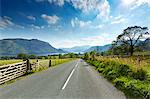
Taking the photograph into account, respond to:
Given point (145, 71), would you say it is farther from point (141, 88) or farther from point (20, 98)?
point (20, 98)

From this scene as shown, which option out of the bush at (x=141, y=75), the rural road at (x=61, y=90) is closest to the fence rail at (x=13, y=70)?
the rural road at (x=61, y=90)

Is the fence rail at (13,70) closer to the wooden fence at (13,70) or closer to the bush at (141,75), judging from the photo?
the wooden fence at (13,70)

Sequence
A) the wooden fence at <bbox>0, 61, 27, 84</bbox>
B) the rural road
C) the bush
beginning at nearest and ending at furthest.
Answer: the rural road
the bush
the wooden fence at <bbox>0, 61, 27, 84</bbox>

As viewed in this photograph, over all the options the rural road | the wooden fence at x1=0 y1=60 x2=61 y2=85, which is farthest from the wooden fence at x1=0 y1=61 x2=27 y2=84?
the rural road

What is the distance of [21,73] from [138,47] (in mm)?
60820

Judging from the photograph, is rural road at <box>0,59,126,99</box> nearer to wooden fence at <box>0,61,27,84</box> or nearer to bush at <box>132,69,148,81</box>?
wooden fence at <box>0,61,27,84</box>

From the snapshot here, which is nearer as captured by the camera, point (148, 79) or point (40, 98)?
point (40, 98)

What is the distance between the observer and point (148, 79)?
34.9 ft

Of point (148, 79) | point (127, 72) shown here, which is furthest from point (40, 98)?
point (127, 72)

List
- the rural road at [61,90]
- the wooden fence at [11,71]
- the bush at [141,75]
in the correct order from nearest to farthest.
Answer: the rural road at [61,90] < the bush at [141,75] < the wooden fence at [11,71]

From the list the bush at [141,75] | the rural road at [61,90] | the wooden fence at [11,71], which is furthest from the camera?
the wooden fence at [11,71]

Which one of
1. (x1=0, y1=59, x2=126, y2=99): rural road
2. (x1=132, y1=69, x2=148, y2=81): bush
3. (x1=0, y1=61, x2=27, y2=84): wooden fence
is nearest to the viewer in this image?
(x1=0, y1=59, x2=126, y2=99): rural road

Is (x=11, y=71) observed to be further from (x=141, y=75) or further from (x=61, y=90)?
(x=141, y=75)

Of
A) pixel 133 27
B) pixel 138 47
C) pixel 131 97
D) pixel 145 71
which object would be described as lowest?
pixel 131 97
